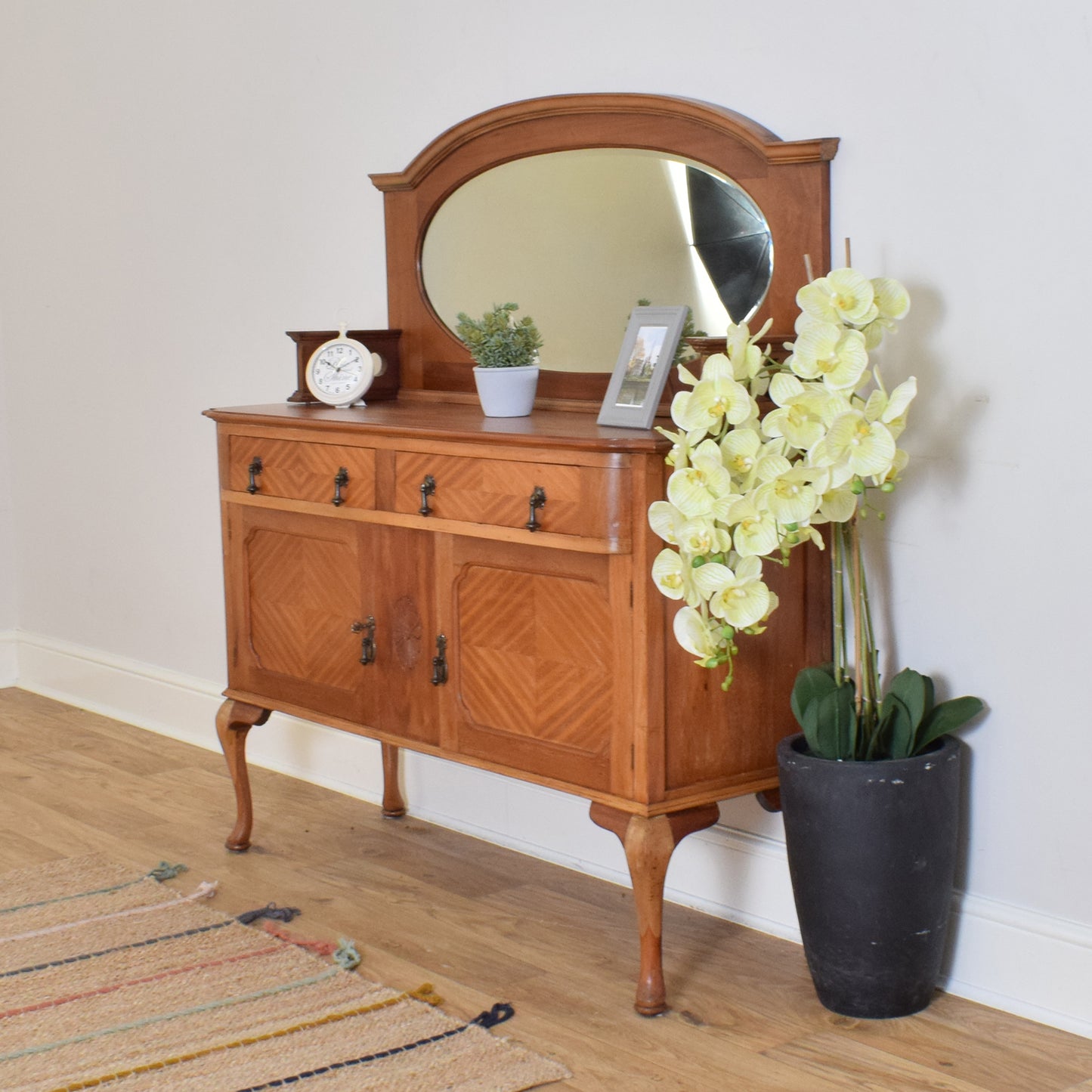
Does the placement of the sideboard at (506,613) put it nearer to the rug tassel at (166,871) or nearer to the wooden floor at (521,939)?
the wooden floor at (521,939)

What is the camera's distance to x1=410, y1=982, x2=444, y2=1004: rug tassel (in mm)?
2350

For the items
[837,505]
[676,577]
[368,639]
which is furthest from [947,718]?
[368,639]

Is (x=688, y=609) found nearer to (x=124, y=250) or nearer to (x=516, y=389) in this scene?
(x=516, y=389)

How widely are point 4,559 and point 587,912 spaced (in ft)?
9.04

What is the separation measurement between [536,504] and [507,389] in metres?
0.41

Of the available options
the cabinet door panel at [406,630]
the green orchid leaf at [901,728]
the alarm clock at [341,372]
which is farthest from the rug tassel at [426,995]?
the alarm clock at [341,372]

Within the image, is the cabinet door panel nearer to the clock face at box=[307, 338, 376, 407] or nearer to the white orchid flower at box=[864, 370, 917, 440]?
the clock face at box=[307, 338, 376, 407]

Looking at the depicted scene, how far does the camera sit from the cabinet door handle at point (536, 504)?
2299mm

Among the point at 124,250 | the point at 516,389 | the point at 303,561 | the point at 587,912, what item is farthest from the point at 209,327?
the point at 587,912

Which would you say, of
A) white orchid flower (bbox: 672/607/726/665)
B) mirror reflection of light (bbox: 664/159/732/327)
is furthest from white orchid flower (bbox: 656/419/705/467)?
mirror reflection of light (bbox: 664/159/732/327)

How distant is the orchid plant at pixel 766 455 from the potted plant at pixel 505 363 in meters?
0.57

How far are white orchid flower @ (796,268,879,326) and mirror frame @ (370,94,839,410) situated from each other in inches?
11.3

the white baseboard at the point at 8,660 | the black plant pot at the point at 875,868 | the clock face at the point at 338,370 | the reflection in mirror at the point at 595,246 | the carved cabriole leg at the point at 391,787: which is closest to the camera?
the black plant pot at the point at 875,868

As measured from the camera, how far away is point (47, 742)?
3953 mm
